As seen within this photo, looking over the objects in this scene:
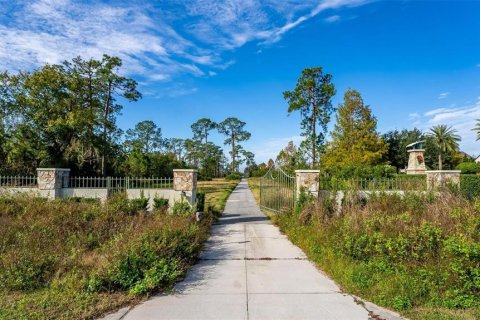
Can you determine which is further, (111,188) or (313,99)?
(313,99)

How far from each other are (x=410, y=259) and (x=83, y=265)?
5592 millimetres

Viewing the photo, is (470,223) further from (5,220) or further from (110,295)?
(5,220)

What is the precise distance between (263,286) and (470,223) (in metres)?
3.67

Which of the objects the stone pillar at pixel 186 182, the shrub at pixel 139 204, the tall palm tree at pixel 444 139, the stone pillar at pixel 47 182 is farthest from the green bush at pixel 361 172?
the tall palm tree at pixel 444 139

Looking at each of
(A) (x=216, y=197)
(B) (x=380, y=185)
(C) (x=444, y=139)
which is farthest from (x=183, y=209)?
(C) (x=444, y=139)

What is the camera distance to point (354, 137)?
25609mm

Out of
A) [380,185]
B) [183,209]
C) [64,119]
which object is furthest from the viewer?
[64,119]

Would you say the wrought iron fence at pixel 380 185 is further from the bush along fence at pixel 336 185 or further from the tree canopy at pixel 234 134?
the tree canopy at pixel 234 134

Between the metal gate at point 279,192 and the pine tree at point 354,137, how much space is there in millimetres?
12679

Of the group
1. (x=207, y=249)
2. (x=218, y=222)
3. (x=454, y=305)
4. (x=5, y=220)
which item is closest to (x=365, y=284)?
(x=454, y=305)

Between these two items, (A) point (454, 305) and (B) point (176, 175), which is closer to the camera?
(A) point (454, 305)

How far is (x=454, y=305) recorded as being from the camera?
4.03m

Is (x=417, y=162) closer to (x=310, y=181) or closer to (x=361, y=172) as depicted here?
(x=361, y=172)

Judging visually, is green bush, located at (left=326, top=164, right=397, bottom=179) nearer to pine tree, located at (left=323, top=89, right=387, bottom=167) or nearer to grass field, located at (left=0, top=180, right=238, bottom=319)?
pine tree, located at (left=323, top=89, right=387, bottom=167)
